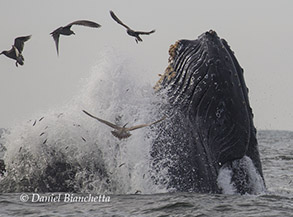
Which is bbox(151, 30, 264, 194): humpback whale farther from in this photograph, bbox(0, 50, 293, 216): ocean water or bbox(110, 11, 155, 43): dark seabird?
bbox(110, 11, 155, 43): dark seabird

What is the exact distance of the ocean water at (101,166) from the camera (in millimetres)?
9266

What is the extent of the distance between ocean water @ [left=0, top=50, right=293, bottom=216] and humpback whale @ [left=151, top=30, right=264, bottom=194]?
0.72ft

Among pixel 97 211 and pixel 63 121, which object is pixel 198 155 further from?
pixel 63 121

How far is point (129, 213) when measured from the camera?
9.06 m

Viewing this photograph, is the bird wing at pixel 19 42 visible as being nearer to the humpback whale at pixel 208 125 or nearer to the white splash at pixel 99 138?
the white splash at pixel 99 138

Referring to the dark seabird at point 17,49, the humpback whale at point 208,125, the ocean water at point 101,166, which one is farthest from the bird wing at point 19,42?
the humpback whale at point 208,125

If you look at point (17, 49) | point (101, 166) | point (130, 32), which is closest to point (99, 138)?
point (101, 166)

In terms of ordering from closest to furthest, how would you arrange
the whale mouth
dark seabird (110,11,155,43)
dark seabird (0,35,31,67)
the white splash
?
the whale mouth → the white splash → dark seabird (110,11,155,43) → dark seabird (0,35,31,67)

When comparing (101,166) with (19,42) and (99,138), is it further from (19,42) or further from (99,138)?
(19,42)

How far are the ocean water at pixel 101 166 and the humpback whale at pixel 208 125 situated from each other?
0.22 m

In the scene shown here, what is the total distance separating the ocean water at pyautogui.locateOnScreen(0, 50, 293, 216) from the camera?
30.4 ft

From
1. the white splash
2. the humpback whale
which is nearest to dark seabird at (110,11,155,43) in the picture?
the white splash

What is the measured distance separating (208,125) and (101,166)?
1.85 m

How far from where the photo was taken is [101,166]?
1026cm
